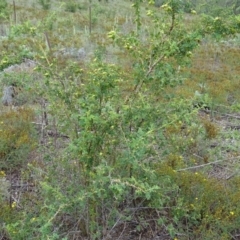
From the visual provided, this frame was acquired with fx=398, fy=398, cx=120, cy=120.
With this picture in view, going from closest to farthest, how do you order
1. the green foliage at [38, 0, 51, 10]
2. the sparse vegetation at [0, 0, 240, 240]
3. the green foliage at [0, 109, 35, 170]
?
the sparse vegetation at [0, 0, 240, 240] < the green foliage at [0, 109, 35, 170] < the green foliage at [38, 0, 51, 10]

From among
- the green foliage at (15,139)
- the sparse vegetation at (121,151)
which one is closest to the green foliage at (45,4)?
the green foliage at (15,139)

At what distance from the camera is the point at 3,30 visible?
1319 centimetres

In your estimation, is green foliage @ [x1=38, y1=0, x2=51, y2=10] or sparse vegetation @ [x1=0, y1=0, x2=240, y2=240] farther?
green foliage @ [x1=38, y1=0, x2=51, y2=10]

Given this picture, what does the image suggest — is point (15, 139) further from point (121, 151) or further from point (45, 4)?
point (45, 4)

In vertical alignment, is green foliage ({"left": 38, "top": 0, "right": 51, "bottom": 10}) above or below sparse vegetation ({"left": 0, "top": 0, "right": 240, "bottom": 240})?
below

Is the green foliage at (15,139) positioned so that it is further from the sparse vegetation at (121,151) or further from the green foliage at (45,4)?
the green foliage at (45,4)

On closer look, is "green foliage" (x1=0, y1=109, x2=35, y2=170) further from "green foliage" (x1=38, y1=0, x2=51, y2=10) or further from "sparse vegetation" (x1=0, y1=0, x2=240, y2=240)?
"green foliage" (x1=38, y1=0, x2=51, y2=10)

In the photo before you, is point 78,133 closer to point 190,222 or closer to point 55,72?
point 55,72

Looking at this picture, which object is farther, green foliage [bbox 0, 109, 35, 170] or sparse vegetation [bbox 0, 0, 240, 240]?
green foliage [bbox 0, 109, 35, 170]

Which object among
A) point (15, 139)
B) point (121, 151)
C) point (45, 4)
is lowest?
point (45, 4)

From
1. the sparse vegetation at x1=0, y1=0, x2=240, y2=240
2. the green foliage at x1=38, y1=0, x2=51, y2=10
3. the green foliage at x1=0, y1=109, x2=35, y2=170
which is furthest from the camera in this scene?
the green foliage at x1=38, y1=0, x2=51, y2=10

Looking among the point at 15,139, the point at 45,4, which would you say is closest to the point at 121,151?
the point at 15,139

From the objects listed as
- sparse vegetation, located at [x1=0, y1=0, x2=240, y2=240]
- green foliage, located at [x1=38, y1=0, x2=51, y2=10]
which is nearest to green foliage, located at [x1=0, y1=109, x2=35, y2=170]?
Answer: sparse vegetation, located at [x1=0, y1=0, x2=240, y2=240]

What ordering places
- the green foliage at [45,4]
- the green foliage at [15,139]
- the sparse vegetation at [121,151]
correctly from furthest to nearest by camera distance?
the green foliage at [45,4]
the green foliage at [15,139]
the sparse vegetation at [121,151]
